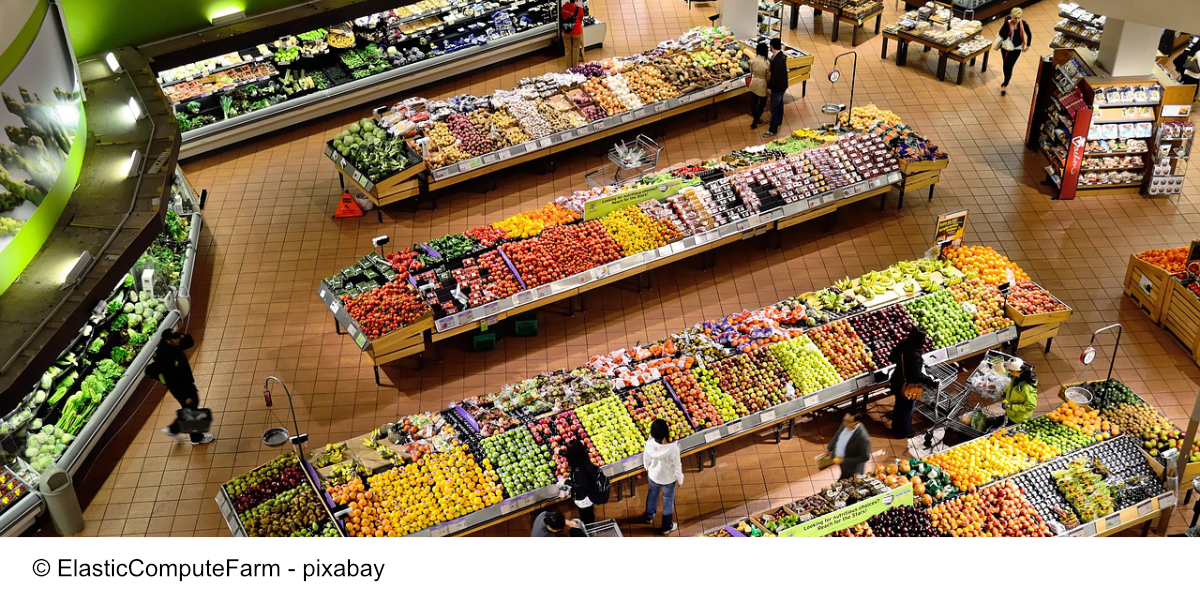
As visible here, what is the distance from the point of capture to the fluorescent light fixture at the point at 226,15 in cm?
1230

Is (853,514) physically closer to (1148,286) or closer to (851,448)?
(851,448)

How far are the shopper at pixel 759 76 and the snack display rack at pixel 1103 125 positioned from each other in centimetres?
355

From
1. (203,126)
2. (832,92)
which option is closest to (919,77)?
(832,92)

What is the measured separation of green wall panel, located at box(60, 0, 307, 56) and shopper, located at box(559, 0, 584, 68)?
5025 mm

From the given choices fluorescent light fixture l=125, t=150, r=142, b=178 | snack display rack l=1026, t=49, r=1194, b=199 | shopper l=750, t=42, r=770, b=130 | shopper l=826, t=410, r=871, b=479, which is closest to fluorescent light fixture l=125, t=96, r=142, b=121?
fluorescent light fixture l=125, t=150, r=142, b=178

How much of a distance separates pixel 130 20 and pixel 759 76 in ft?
25.8

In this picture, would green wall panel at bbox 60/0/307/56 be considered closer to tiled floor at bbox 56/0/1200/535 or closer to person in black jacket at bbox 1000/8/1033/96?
tiled floor at bbox 56/0/1200/535

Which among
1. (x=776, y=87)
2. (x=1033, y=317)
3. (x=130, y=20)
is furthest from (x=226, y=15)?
(x=1033, y=317)

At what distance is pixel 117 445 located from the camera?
395 inches

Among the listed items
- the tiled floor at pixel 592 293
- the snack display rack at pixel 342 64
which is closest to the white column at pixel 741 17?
the tiled floor at pixel 592 293

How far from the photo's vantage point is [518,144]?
13.2 m

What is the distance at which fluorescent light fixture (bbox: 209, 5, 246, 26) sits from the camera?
40.3 feet

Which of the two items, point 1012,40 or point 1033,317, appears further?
point 1012,40

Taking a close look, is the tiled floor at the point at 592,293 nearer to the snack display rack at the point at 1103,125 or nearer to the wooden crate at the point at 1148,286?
the wooden crate at the point at 1148,286
